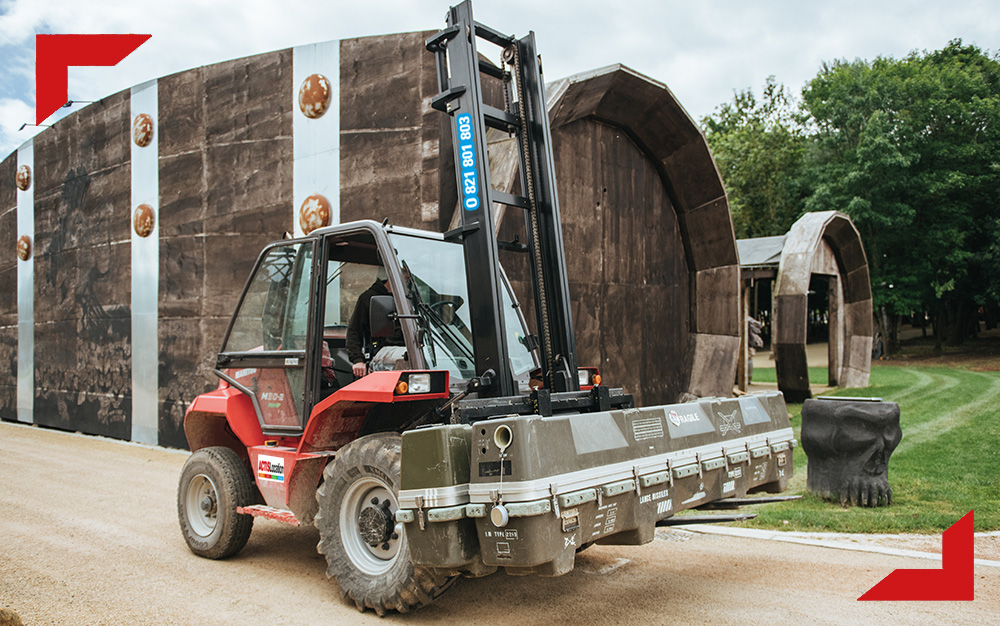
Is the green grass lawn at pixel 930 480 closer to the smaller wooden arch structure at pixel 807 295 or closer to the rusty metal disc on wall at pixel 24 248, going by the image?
the smaller wooden arch structure at pixel 807 295

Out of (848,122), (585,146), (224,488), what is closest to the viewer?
(224,488)

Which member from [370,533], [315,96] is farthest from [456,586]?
[315,96]

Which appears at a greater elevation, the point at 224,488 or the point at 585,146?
the point at 585,146

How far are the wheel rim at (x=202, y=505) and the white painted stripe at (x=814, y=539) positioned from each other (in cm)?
432

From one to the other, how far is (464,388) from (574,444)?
1349 mm

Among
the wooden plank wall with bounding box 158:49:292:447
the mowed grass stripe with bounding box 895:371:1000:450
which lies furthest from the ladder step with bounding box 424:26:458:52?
the mowed grass stripe with bounding box 895:371:1000:450

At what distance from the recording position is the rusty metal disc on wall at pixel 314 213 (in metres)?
11.6

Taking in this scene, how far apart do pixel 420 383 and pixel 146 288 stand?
1033 centimetres

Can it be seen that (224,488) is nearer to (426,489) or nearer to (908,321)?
(426,489)

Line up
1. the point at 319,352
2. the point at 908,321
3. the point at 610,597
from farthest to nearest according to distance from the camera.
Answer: the point at 908,321 → the point at 319,352 → the point at 610,597

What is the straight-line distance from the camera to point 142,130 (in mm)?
13703

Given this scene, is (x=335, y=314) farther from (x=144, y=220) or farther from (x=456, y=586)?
(x=144, y=220)

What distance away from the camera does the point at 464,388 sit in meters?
5.33

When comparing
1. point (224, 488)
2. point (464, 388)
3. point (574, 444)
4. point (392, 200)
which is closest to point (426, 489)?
point (574, 444)
